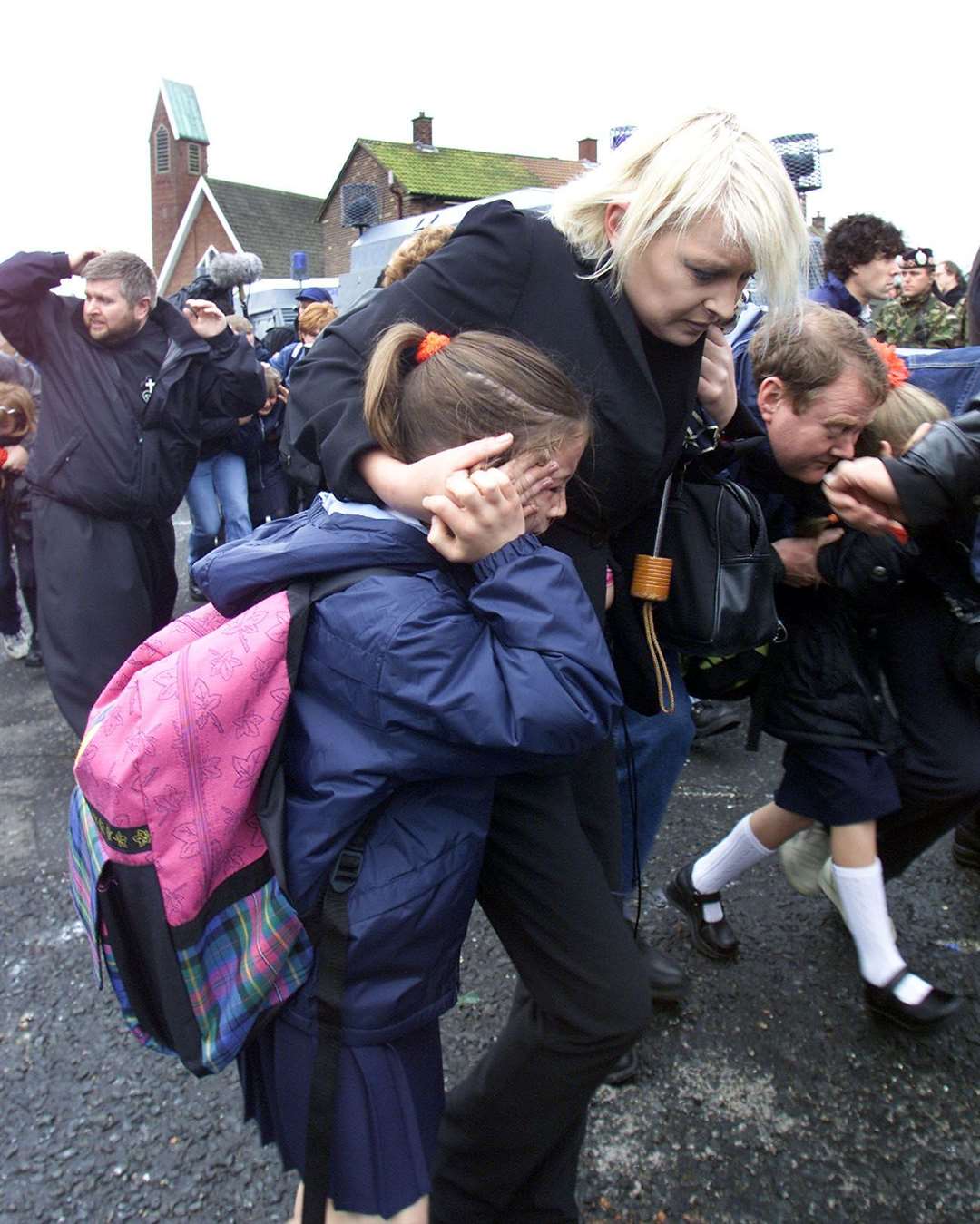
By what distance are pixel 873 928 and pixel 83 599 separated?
2.92m

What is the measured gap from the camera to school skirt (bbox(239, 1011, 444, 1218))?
1.43 metres

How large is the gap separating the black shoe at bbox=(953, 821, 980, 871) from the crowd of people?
2.21 feet

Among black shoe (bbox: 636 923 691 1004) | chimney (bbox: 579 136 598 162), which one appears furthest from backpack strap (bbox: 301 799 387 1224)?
chimney (bbox: 579 136 598 162)

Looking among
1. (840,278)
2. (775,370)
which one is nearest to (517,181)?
(840,278)

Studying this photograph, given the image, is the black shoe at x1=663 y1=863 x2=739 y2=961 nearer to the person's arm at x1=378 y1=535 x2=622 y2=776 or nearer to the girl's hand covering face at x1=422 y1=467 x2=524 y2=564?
the person's arm at x1=378 y1=535 x2=622 y2=776

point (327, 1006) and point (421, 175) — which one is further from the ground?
point (421, 175)

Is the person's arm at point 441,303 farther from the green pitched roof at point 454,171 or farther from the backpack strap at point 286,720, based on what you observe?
the green pitched roof at point 454,171

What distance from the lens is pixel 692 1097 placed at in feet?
7.52

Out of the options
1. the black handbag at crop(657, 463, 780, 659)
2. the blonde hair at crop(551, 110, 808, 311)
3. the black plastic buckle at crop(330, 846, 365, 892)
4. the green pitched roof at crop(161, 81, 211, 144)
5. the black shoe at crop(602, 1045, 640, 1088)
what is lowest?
the black shoe at crop(602, 1045, 640, 1088)

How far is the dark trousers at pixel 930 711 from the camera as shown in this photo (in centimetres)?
247

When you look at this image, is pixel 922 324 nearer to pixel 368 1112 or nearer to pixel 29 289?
pixel 29 289

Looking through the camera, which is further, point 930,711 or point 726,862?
point 726,862

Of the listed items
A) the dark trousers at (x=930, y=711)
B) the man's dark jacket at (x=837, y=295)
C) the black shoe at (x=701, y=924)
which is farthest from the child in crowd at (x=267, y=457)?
the dark trousers at (x=930, y=711)

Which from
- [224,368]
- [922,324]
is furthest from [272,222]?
[224,368]
